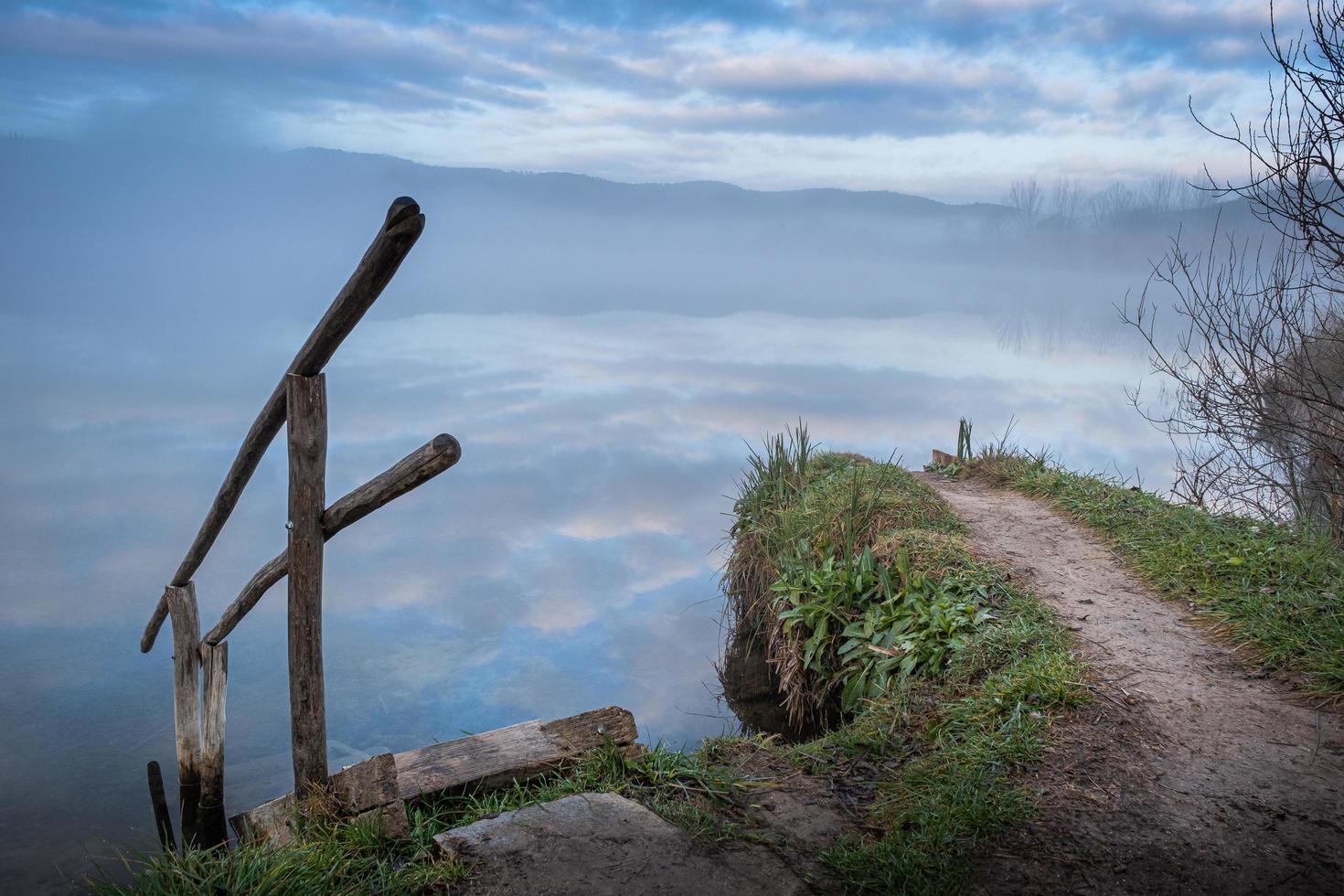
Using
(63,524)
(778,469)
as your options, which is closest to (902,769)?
(778,469)

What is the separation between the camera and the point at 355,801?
345 cm

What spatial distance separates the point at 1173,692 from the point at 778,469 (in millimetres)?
5112

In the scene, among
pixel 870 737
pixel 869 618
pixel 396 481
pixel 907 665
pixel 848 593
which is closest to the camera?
pixel 396 481

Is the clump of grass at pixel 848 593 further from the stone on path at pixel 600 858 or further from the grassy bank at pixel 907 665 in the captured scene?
the stone on path at pixel 600 858

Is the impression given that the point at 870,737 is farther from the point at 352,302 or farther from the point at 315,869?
the point at 352,302

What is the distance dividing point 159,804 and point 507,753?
416 centimetres

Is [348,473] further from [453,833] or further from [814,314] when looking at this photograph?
[814,314]

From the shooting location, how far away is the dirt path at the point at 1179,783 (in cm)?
297

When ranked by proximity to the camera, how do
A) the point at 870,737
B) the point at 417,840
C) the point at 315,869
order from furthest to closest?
the point at 870,737 → the point at 417,840 → the point at 315,869

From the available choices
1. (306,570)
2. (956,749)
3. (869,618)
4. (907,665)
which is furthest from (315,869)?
(869,618)

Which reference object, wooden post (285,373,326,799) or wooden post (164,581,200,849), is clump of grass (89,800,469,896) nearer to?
wooden post (285,373,326,799)

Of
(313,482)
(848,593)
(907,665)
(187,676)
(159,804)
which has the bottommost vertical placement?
(159,804)

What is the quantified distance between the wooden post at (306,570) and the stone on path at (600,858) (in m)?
1.02

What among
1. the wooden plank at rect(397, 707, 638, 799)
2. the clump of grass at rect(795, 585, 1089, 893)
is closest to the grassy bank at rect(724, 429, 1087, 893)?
the clump of grass at rect(795, 585, 1089, 893)
